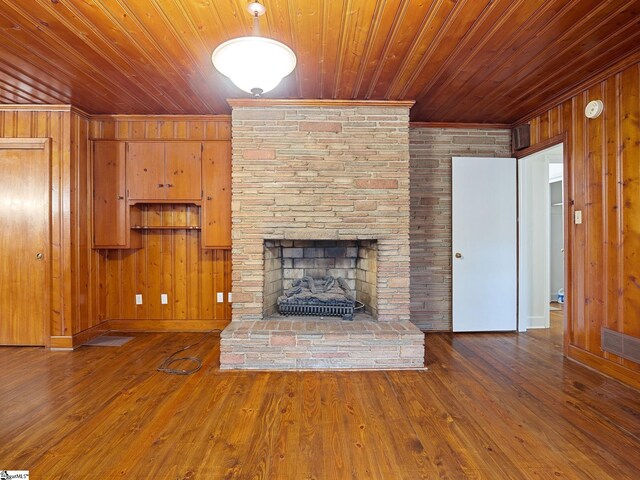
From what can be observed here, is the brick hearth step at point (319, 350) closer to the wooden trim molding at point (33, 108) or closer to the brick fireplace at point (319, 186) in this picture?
the brick fireplace at point (319, 186)

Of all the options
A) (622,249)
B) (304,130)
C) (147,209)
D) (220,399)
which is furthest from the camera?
(147,209)

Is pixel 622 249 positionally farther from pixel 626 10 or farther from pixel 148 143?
pixel 148 143

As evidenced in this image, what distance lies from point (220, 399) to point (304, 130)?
230 cm

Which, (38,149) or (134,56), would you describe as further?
(38,149)

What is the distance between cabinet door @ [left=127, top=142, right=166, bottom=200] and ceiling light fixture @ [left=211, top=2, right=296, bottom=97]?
7.00 ft

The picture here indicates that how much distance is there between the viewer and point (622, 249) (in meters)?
2.60

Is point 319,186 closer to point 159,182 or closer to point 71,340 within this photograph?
point 159,182

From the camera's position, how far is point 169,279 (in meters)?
3.90

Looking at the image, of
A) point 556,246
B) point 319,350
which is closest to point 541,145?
point 319,350

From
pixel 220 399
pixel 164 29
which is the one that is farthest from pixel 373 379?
pixel 164 29

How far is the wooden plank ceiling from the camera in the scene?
6.29 feet

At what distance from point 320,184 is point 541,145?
237 centimetres

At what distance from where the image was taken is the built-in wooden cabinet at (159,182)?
11.9 ft

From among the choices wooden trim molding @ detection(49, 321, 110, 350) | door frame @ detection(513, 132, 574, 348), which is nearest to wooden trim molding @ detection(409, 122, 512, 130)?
door frame @ detection(513, 132, 574, 348)
